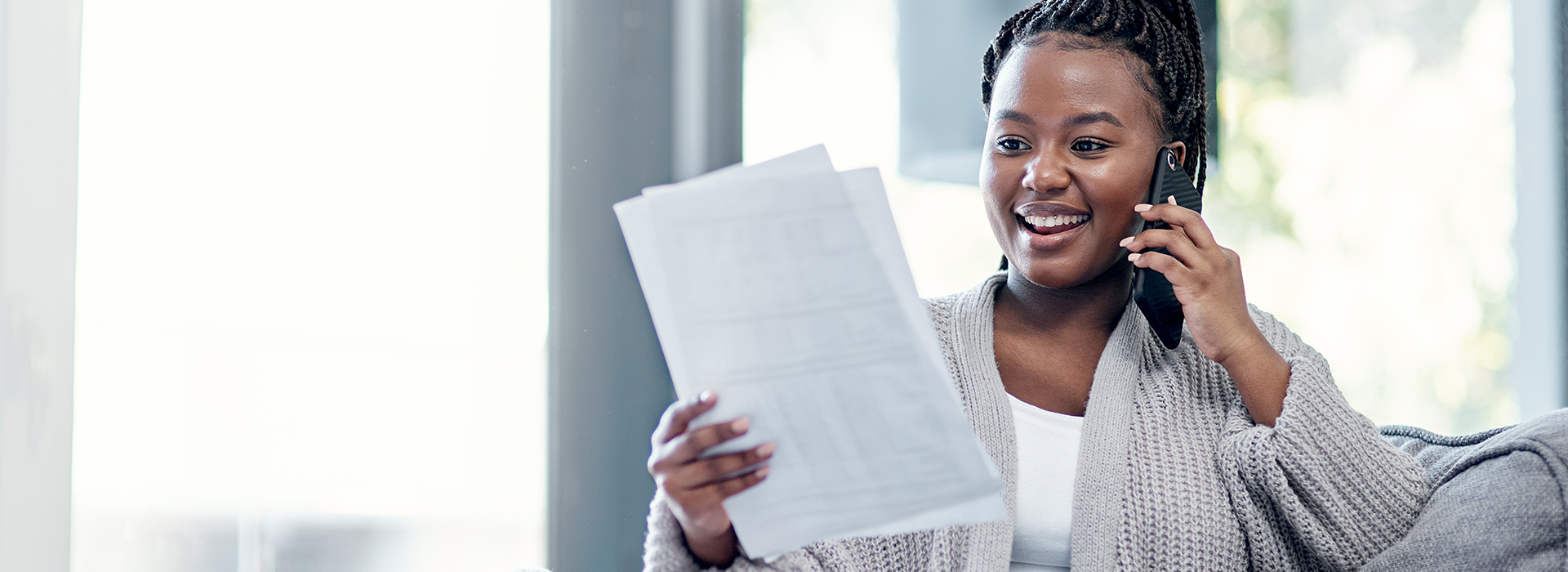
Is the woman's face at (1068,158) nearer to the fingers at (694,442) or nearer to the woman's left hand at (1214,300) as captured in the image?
the woman's left hand at (1214,300)

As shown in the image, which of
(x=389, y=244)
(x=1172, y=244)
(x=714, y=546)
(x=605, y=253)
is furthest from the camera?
(x=605, y=253)

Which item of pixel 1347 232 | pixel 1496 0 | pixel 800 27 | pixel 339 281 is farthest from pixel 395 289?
pixel 1496 0

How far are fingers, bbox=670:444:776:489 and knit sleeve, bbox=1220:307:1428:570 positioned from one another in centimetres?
53

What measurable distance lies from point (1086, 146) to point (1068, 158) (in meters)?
0.03

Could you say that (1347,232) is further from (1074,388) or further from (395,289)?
(395,289)

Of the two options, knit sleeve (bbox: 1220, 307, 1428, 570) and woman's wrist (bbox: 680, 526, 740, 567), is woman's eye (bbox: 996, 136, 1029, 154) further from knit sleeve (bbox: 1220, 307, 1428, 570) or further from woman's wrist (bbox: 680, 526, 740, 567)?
woman's wrist (bbox: 680, 526, 740, 567)

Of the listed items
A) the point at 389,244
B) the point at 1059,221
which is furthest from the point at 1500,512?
the point at 389,244

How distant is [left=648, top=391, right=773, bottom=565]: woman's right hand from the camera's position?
77cm

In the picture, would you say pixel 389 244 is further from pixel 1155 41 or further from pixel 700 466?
pixel 1155 41

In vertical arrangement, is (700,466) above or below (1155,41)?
below

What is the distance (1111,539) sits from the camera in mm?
1053

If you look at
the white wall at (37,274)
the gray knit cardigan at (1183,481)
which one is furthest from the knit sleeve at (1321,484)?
the white wall at (37,274)

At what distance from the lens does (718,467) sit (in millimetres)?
791

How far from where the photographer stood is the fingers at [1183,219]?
1.10 m
